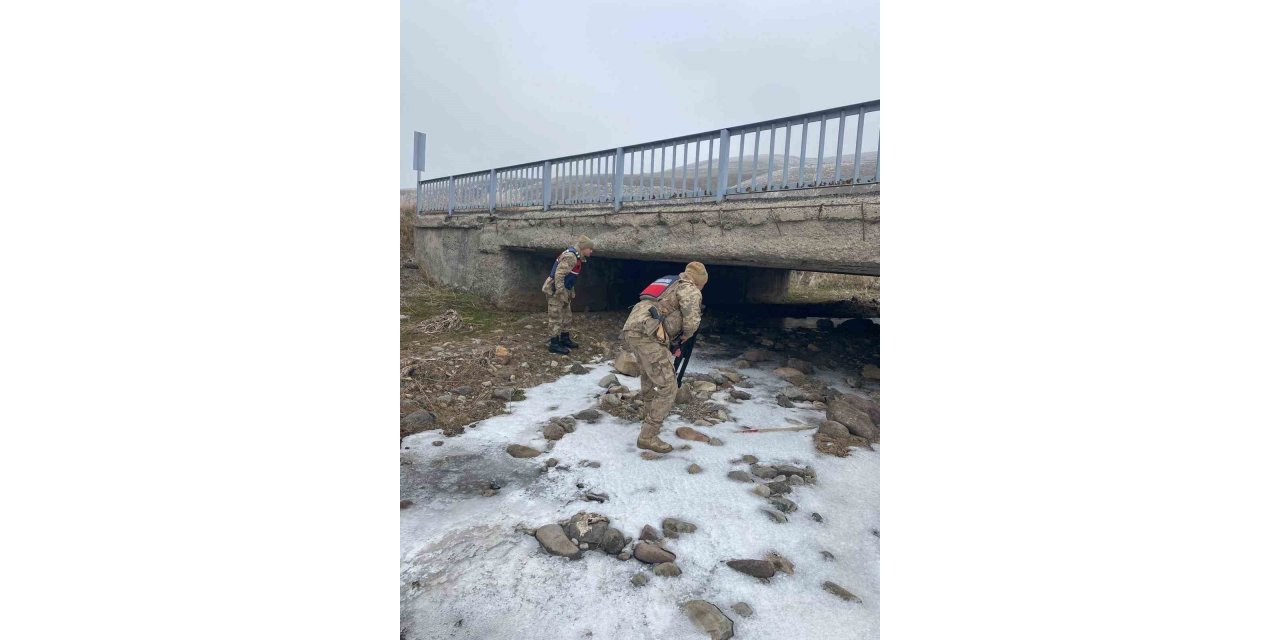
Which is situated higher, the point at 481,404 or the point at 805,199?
the point at 805,199

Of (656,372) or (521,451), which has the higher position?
(656,372)

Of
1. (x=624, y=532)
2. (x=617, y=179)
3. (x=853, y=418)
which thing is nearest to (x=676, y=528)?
(x=624, y=532)

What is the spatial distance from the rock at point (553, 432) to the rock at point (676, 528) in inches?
53.7

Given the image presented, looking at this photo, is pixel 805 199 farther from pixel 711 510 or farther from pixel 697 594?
pixel 697 594

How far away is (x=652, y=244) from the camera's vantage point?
251 inches

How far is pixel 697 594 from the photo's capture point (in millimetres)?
2293

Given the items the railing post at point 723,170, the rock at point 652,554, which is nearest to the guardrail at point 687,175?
the railing post at point 723,170

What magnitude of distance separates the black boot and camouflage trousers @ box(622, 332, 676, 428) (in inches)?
97.8

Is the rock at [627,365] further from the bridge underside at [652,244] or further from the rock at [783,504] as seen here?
the rock at [783,504]

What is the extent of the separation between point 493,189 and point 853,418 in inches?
264

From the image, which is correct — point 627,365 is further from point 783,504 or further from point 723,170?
point 783,504

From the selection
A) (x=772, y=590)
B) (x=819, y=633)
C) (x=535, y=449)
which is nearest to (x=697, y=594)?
(x=772, y=590)

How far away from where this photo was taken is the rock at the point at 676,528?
9.04 ft

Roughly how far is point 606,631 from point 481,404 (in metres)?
2.84
